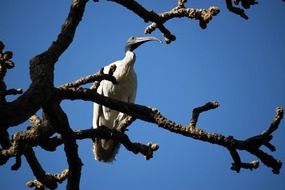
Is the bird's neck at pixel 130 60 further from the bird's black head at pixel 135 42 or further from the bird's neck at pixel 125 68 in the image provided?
the bird's black head at pixel 135 42

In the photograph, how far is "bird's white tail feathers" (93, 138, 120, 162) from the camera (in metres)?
8.77

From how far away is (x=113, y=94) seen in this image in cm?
898

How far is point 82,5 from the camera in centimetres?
385

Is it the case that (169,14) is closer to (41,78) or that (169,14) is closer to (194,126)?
(194,126)

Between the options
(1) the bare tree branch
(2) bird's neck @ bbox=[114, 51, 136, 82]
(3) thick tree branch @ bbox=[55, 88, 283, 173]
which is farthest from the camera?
(2) bird's neck @ bbox=[114, 51, 136, 82]

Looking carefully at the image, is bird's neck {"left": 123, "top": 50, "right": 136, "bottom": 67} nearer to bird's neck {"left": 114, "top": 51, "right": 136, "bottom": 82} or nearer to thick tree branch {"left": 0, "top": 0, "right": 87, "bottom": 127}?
bird's neck {"left": 114, "top": 51, "right": 136, "bottom": 82}

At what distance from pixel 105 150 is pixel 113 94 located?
1.09 m

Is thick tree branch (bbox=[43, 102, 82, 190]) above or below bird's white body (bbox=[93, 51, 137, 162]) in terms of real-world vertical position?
below

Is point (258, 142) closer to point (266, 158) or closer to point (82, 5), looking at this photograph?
point (266, 158)

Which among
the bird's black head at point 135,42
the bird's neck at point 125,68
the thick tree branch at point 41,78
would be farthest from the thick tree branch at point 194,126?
the bird's black head at point 135,42

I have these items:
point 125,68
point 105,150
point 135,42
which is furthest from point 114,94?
point 135,42

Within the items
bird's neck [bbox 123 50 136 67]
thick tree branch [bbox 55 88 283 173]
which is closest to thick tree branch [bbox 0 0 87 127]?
A: thick tree branch [bbox 55 88 283 173]

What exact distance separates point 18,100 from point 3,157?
59 cm

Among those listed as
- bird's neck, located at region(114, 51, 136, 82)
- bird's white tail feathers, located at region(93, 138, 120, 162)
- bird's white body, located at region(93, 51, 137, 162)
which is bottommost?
bird's white tail feathers, located at region(93, 138, 120, 162)
